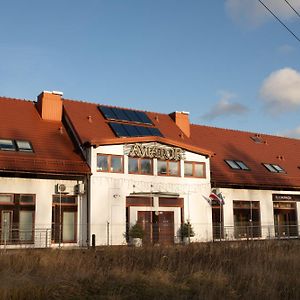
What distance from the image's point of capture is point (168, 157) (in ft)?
95.5

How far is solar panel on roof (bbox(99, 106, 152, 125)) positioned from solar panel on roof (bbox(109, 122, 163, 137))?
32.8 inches

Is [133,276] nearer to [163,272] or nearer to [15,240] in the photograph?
[163,272]

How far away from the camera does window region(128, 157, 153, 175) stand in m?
27.9

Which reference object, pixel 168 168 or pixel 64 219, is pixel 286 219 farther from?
pixel 64 219

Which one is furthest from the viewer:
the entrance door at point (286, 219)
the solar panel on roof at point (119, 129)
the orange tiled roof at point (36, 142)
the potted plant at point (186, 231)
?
the entrance door at point (286, 219)

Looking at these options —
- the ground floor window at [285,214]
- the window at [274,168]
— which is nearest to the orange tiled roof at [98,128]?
the window at [274,168]

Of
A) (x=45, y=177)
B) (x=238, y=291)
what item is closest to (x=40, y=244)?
(x=45, y=177)

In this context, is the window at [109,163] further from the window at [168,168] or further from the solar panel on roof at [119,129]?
the window at [168,168]

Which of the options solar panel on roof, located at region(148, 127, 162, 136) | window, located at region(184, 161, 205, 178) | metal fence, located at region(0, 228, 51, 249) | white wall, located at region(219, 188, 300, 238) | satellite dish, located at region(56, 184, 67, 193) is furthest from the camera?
white wall, located at region(219, 188, 300, 238)

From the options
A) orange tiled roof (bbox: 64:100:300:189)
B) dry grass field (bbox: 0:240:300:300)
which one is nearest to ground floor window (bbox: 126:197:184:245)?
orange tiled roof (bbox: 64:100:300:189)

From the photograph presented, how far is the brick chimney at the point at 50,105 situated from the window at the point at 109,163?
4.98 metres

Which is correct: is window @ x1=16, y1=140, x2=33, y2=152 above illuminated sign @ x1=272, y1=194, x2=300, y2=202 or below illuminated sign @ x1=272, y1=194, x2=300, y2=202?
above

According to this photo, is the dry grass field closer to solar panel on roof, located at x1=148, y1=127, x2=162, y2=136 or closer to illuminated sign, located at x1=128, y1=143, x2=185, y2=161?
illuminated sign, located at x1=128, y1=143, x2=185, y2=161

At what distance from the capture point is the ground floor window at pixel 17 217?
23.8m
